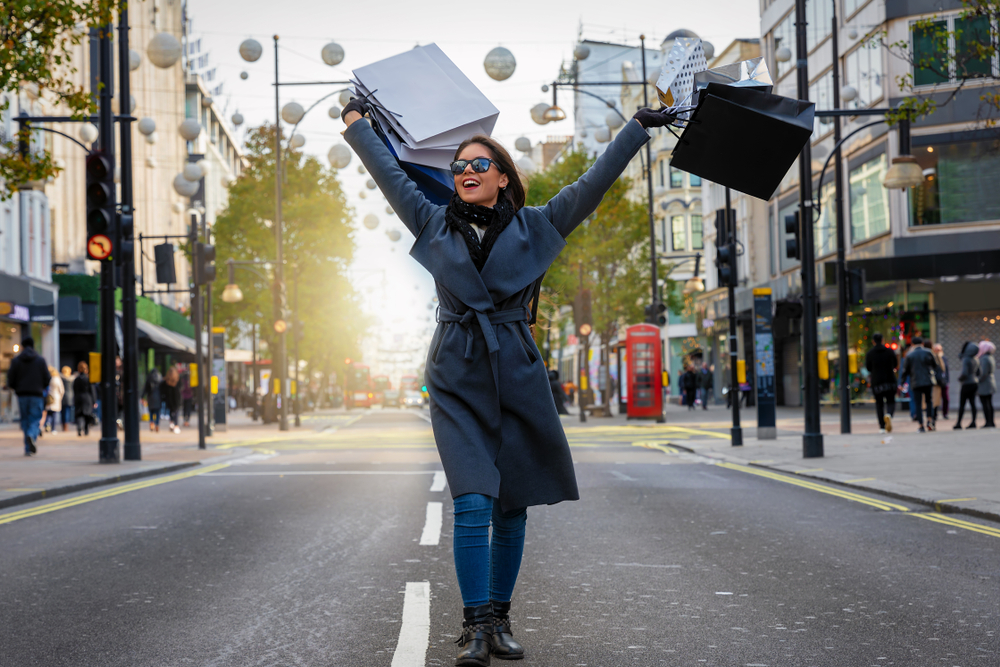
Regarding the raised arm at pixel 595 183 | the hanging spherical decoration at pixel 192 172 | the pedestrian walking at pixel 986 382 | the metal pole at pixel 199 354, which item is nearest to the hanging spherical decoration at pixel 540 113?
the metal pole at pixel 199 354

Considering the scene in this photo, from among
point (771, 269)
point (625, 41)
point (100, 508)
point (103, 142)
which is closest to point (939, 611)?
point (100, 508)

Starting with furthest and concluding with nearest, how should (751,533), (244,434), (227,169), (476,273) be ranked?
(227,169), (244,434), (751,533), (476,273)

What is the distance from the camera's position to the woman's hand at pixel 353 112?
4.45 m

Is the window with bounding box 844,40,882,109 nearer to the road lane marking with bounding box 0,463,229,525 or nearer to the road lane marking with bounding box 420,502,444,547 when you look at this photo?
the road lane marking with bounding box 0,463,229,525

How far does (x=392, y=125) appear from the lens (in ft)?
14.7

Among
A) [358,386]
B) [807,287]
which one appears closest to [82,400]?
[807,287]

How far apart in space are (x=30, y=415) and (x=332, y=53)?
7835mm

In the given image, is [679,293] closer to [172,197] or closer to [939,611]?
[172,197]

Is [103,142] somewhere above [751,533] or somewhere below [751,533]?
above

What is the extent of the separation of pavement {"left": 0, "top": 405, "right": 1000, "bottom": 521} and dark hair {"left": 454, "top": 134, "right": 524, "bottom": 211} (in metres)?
6.17

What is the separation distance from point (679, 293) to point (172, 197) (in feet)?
94.5

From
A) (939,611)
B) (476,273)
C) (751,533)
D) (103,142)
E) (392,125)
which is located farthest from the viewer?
(103,142)

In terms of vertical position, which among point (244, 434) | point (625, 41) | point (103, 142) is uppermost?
point (625, 41)

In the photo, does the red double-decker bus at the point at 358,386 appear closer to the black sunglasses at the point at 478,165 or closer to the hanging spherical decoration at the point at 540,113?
the hanging spherical decoration at the point at 540,113
